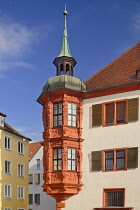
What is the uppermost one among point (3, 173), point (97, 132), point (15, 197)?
point (97, 132)

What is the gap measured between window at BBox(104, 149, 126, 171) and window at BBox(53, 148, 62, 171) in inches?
125

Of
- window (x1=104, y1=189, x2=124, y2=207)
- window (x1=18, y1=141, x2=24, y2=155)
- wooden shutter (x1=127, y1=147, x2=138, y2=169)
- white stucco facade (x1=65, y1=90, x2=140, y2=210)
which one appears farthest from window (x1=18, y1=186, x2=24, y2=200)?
wooden shutter (x1=127, y1=147, x2=138, y2=169)

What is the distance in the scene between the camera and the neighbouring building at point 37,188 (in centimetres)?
5816

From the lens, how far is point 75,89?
30.1 metres

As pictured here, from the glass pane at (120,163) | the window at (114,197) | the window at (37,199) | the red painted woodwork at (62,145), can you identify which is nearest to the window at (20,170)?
the window at (37,199)

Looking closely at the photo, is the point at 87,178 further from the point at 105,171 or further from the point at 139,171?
the point at 139,171

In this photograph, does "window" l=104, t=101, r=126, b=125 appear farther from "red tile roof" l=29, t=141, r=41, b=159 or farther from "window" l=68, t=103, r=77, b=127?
"red tile roof" l=29, t=141, r=41, b=159

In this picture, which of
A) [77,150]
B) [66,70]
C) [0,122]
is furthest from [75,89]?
[0,122]

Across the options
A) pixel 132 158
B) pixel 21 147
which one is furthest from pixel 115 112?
pixel 21 147

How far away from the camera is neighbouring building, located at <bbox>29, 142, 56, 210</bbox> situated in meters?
58.2

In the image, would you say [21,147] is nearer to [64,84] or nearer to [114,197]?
[64,84]

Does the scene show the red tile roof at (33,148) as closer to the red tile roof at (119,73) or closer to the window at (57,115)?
the red tile roof at (119,73)

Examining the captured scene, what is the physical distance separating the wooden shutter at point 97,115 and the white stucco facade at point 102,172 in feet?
0.88

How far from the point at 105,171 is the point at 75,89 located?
20.5 feet
